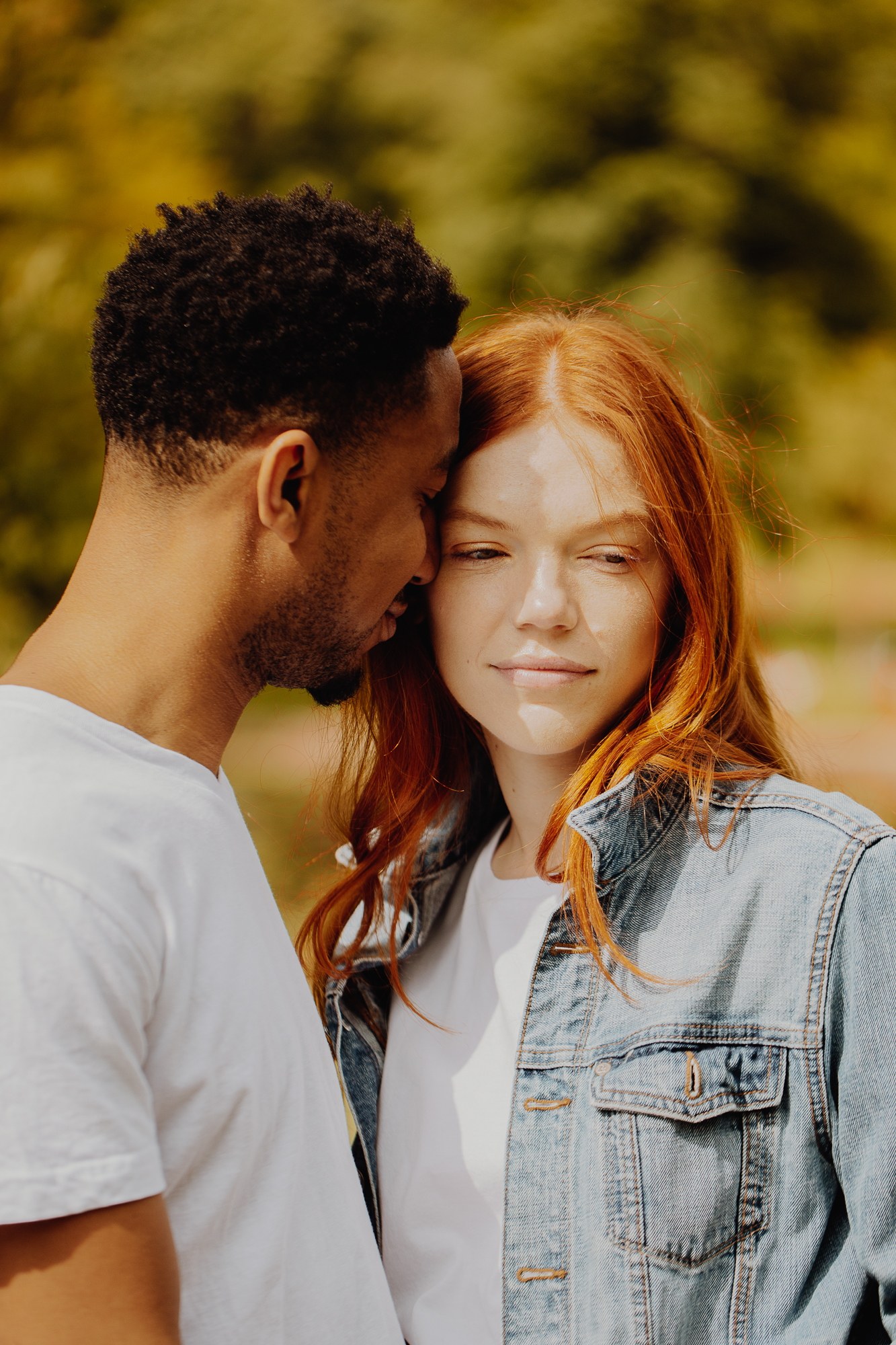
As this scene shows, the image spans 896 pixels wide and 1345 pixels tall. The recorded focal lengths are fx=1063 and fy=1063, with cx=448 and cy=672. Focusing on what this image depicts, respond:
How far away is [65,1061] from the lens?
994mm

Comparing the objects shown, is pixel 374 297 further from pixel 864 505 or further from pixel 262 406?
pixel 864 505

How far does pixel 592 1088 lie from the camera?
152 cm

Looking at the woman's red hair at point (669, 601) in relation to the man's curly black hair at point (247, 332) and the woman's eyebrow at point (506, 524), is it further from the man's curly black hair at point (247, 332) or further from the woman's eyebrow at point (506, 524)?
the man's curly black hair at point (247, 332)

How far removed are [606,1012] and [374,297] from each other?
41.7 inches

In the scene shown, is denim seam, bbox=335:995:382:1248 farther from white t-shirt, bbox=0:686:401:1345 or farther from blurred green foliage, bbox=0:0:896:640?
blurred green foliage, bbox=0:0:896:640

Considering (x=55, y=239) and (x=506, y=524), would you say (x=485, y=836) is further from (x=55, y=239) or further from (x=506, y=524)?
(x=55, y=239)

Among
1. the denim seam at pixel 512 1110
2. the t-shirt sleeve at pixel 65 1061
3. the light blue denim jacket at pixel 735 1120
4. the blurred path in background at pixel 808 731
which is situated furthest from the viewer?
the blurred path in background at pixel 808 731

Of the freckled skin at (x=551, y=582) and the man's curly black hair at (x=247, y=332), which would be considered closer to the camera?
the man's curly black hair at (x=247, y=332)

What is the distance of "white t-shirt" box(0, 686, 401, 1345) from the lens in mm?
990

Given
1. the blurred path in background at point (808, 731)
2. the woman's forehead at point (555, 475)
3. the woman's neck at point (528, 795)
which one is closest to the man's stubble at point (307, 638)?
the woman's forehead at point (555, 475)

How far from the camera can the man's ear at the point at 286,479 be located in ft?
4.26

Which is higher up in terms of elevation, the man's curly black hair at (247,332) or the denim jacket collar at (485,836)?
the man's curly black hair at (247,332)

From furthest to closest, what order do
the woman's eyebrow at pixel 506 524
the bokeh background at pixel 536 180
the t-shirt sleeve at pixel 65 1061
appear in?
1. the bokeh background at pixel 536 180
2. the woman's eyebrow at pixel 506 524
3. the t-shirt sleeve at pixel 65 1061

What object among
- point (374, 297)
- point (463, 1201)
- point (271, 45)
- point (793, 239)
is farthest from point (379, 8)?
point (463, 1201)
